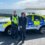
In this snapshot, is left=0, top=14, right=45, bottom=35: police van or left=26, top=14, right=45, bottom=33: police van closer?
left=0, top=14, right=45, bottom=35: police van

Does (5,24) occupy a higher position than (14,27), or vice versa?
(5,24)

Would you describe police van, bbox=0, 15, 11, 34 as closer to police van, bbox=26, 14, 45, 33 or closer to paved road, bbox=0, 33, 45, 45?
paved road, bbox=0, 33, 45, 45

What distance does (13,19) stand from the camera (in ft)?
24.6

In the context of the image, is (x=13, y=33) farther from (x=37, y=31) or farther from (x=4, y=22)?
(x=37, y=31)

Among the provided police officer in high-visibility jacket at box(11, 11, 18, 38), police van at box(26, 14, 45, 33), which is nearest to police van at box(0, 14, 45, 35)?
police van at box(26, 14, 45, 33)

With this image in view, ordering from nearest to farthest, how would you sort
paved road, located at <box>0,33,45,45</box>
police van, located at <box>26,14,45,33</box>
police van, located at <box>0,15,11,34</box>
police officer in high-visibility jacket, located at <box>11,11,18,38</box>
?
paved road, located at <box>0,33,45,45</box>, police officer in high-visibility jacket, located at <box>11,11,18,38</box>, police van, located at <box>0,15,11,34</box>, police van, located at <box>26,14,45,33</box>

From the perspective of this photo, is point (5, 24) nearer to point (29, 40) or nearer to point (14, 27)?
point (14, 27)

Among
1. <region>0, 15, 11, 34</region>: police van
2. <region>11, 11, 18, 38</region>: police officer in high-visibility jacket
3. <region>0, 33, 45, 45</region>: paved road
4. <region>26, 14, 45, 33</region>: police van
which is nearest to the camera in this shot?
<region>0, 33, 45, 45</region>: paved road

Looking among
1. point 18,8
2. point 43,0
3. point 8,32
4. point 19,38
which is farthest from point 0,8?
point 43,0

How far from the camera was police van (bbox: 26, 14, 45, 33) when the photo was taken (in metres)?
8.25

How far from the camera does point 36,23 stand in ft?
27.1

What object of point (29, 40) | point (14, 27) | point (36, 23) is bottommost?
point (29, 40)

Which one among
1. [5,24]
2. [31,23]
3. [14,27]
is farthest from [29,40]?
[5,24]

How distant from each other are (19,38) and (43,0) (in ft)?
13.5
